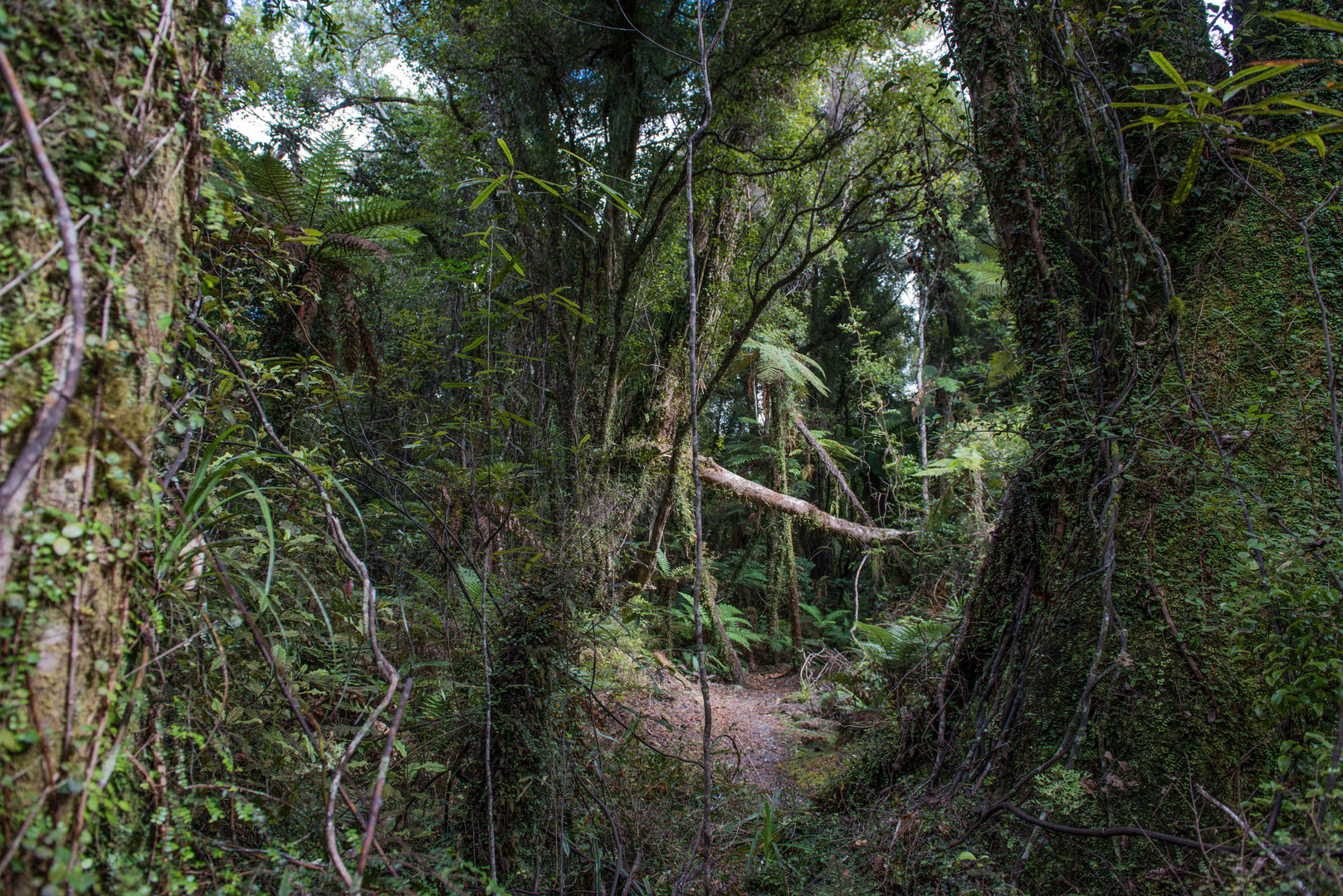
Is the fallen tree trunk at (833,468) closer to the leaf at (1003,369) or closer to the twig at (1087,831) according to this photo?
the leaf at (1003,369)

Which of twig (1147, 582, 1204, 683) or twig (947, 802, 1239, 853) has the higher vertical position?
twig (1147, 582, 1204, 683)

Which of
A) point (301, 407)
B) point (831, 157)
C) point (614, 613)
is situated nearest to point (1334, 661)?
point (614, 613)

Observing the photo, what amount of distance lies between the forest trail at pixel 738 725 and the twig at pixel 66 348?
2.96 meters

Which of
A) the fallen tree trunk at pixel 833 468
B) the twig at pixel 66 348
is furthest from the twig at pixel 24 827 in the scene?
the fallen tree trunk at pixel 833 468

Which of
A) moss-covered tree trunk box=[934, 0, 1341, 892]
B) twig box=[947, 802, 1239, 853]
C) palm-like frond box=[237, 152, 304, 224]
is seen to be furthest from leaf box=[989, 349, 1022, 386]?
palm-like frond box=[237, 152, 304, 224]

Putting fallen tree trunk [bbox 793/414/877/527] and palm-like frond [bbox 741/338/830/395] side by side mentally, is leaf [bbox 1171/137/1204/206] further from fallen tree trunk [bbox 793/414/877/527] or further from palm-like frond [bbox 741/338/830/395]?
fallen tree trunk [bbox 793/414/877/527]

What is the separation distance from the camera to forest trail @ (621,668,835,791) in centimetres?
392

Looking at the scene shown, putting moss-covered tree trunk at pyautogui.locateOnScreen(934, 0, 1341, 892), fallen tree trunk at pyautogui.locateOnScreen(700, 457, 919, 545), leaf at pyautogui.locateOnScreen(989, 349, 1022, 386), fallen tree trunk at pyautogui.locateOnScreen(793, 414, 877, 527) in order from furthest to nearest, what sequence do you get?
fallen tree trunk at pyautogui.locateOnScreen(793, 414, 877, 527) < fallen tree trunk at pyautogui.locateOnScreen(700, 457, 919, 545) < leaf at pyautogui.locateOnScreen(989, 349, 1022, 386) < moss-covered tree trunk at pyautogui.locateOnScreen(934, 0, 1341, 892)

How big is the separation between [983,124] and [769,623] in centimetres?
762

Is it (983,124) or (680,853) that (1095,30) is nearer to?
(983,124)

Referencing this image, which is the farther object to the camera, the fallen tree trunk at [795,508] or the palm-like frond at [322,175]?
the fallen tree trunk at [795,508]

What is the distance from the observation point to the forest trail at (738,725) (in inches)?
154

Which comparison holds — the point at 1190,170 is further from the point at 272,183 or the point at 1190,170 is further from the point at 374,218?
the point at 272,183

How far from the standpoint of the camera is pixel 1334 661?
1.49 m
